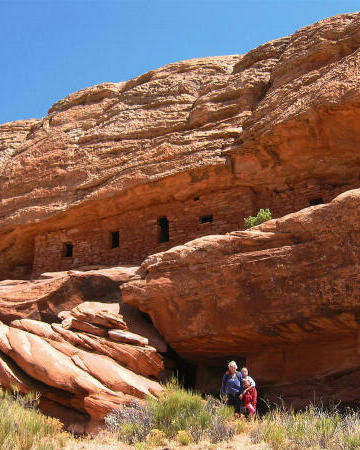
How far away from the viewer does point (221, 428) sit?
17.9 feet

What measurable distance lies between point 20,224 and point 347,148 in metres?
8.14

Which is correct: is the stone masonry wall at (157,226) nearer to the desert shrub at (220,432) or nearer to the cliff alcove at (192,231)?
the cliff alcove at (192,231)

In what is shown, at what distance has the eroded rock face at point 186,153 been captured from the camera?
9.89 meters

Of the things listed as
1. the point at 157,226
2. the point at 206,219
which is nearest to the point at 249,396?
the point at 206,219

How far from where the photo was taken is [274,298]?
701cm

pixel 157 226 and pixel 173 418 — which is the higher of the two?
pixel 157 226

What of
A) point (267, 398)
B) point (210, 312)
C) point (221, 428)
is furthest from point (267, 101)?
point (221, 428)

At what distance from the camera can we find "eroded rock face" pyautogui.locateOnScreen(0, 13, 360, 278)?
9.89 meters

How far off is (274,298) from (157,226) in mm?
4925

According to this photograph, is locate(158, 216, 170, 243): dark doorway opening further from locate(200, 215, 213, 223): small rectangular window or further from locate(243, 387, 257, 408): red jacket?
locate(243, 387, 257, 408): red jacket

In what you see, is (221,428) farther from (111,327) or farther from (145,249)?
(145,249)

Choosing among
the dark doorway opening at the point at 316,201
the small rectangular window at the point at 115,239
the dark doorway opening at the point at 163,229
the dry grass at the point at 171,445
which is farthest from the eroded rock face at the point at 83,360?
the dark doorway opening at the point at 316,201

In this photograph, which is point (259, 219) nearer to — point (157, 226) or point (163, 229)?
point (157, 226)

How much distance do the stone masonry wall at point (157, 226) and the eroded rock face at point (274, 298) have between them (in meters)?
2.93
